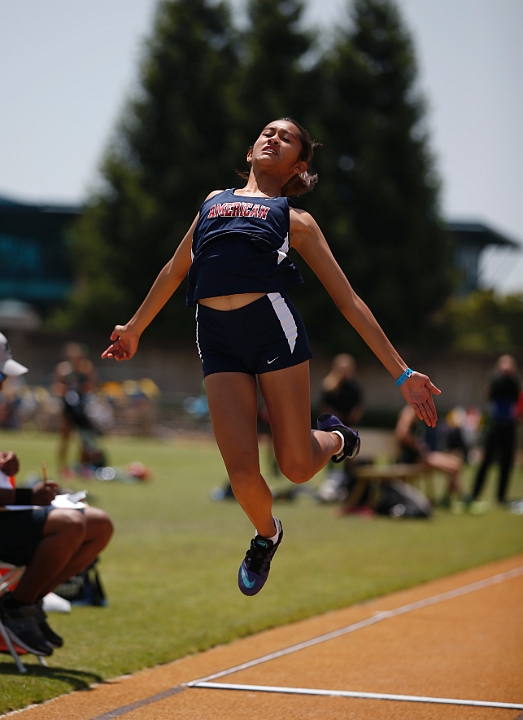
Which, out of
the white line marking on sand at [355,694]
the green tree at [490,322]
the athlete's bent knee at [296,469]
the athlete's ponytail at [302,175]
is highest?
the green tree at [490,322]

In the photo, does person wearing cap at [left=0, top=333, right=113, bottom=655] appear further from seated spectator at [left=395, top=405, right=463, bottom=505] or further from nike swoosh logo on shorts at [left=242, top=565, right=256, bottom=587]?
seated spectator at [left=395, top=405, right=463, bottom=505]

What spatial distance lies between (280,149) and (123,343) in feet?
4.11

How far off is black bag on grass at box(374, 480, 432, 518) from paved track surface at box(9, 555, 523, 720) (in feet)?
20.6

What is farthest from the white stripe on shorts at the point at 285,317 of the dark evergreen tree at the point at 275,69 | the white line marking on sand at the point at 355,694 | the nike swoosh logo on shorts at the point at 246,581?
the dark evergreen tree at the point at 275,69

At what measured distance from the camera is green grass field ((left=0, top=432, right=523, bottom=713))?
19.6ft

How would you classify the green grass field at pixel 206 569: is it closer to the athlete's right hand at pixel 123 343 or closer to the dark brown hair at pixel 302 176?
the athlete's right hand at pixel 123 343

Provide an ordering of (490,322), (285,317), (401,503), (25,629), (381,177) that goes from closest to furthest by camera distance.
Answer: (285,317), (25,629), (401,503), (381,177), (490,322)

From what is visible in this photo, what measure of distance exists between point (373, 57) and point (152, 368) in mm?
16364

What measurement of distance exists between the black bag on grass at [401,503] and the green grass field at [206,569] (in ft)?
0.96

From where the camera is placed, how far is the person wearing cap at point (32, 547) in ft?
17.5

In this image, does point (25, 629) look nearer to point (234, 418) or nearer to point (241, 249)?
point (234, 418)

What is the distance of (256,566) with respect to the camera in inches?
195

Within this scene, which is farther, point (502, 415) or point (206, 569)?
point (502, 415)

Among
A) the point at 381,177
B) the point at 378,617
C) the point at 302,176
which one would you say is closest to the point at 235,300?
the point at 302,176
